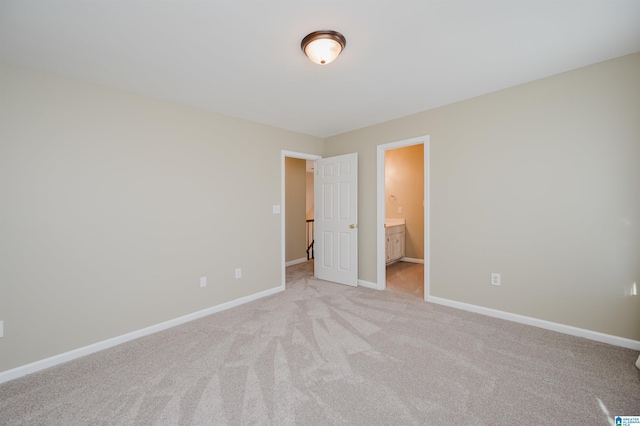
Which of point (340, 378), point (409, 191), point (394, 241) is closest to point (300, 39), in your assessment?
point (340, 378)

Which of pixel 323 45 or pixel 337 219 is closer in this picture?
pixel 323 45

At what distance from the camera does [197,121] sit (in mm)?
3100

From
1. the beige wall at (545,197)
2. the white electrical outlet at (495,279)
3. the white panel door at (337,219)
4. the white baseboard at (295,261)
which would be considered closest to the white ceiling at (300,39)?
the beige wall at (545,197)

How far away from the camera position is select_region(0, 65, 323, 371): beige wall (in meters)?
2.09

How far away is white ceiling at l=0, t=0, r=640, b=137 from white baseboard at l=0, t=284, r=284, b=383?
2427mm

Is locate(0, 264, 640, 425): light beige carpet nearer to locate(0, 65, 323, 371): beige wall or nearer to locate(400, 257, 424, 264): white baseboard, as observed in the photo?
locate(0, 65, 323, 371): beige wall

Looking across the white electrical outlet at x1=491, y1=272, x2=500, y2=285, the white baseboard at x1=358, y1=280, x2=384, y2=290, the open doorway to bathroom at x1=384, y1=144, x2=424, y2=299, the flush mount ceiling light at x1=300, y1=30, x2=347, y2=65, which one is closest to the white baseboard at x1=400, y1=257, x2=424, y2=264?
the open doorway to bathroom at x1=384, y1=144, x2=424, y2=299

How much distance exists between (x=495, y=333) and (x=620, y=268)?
1170 mm

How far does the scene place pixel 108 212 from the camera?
249 cm

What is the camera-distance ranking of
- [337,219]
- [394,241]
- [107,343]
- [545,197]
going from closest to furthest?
1. [107,343]
2. [545,197]
3. [337,219]
4. [394,241]

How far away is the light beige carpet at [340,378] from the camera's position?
62.9 inches

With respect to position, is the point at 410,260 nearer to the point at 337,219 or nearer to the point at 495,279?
the point at 337,219

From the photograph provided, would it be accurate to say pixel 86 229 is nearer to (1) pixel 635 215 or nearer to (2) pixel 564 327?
(2) pixel 564 327

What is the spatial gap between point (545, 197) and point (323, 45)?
2.56 m
